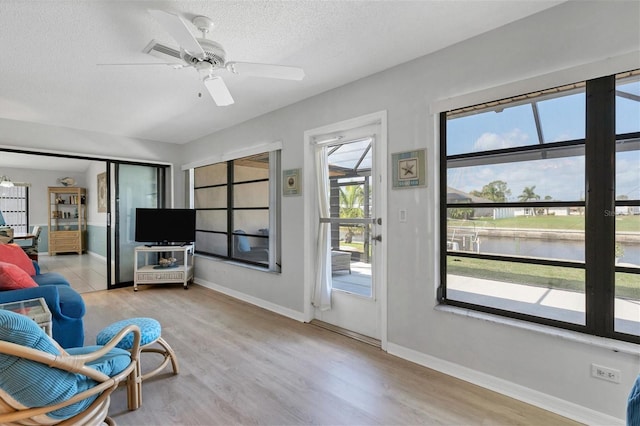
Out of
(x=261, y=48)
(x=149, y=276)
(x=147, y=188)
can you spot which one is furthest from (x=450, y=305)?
(x=147, y=188)

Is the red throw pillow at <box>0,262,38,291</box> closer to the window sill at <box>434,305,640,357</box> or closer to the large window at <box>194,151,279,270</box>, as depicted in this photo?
the large window at <box>194,151,279,270</box>

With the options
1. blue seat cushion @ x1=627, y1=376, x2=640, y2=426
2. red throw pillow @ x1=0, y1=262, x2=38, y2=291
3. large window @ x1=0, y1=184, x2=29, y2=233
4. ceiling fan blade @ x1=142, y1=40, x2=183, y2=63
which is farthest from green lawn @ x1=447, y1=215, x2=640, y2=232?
large window @ x1=0, y1=184, x2=29, y2=233

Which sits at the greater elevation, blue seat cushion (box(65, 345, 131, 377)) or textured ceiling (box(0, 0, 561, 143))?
textured ceiling (box(0, 0, 561, 143))

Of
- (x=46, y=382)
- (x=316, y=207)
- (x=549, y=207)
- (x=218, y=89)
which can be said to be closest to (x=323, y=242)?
(x=316, y=207)

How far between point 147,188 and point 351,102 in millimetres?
4330

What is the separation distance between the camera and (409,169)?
2.64 metres

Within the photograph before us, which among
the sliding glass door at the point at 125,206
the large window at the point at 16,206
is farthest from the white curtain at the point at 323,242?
the large window at the point at 16,206

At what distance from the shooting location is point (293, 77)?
2.21 metres

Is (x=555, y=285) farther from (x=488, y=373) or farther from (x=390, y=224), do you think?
(x=390, y=224)

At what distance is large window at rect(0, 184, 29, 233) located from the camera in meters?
Answer: 8.30

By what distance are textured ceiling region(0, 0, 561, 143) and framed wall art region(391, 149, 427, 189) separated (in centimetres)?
81

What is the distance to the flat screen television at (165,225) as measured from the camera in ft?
16.6

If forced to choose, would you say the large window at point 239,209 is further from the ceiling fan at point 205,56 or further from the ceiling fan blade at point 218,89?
the ceiling fan at point 205,56

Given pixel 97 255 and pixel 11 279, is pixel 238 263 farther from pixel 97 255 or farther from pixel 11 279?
pixel 97 255
